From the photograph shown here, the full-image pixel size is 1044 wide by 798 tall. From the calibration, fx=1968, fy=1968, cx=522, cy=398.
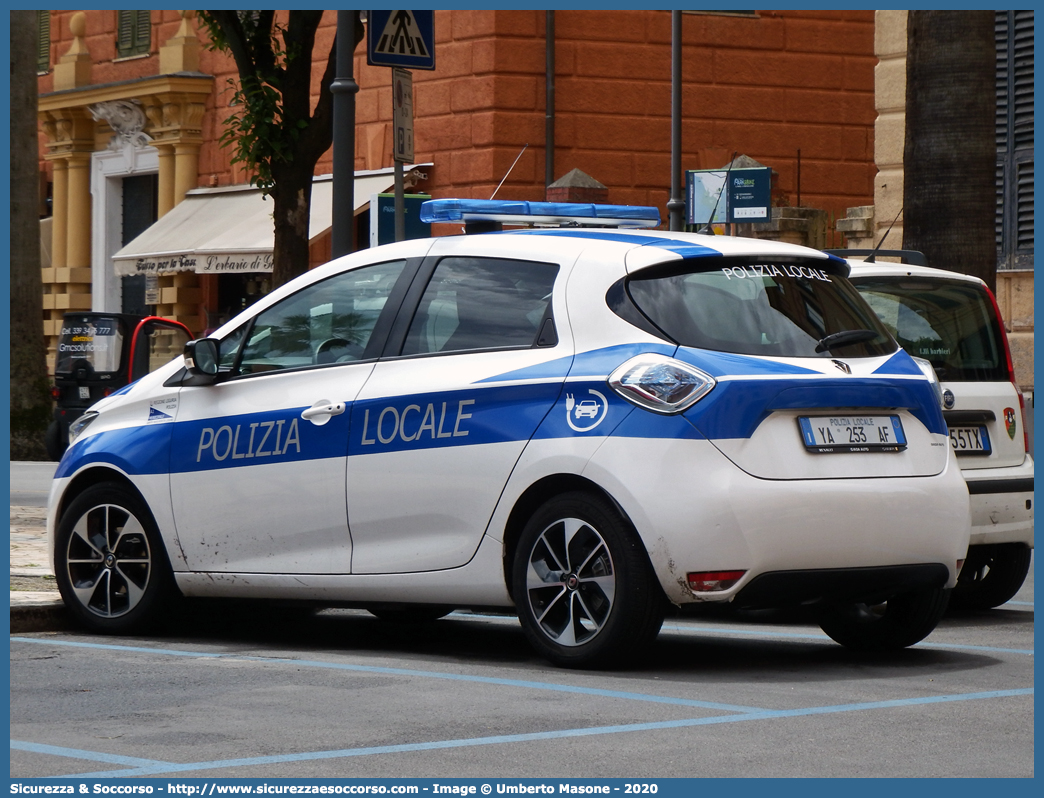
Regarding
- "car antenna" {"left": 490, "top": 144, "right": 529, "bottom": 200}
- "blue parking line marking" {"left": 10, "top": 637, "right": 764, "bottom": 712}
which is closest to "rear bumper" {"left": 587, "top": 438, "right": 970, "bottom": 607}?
"blue parking line marking" {"left": 10, "top": 637, "right": 764, "bottom": 712}

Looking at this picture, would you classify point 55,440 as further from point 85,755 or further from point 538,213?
point 85,755

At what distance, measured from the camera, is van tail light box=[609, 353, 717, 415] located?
6961 mm

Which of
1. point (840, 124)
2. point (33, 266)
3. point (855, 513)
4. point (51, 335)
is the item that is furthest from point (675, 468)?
point (51, 335)

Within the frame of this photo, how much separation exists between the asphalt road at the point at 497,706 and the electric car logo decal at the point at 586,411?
908mm

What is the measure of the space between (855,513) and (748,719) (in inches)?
47.4

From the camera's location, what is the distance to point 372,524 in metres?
7.75

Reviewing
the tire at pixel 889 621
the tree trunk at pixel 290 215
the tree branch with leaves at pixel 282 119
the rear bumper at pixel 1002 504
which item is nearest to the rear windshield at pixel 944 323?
the rear bumper at pixel 1002 504

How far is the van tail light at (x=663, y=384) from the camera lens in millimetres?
6961

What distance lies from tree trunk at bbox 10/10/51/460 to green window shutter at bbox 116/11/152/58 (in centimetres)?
940

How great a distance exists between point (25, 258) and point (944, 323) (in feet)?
46.7

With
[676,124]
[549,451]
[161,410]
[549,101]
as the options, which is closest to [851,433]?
[549,451]

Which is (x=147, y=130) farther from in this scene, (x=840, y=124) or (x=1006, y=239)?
(x=1006, y=239)

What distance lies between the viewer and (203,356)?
8.37 meters

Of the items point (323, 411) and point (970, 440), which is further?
point (970, 440)
